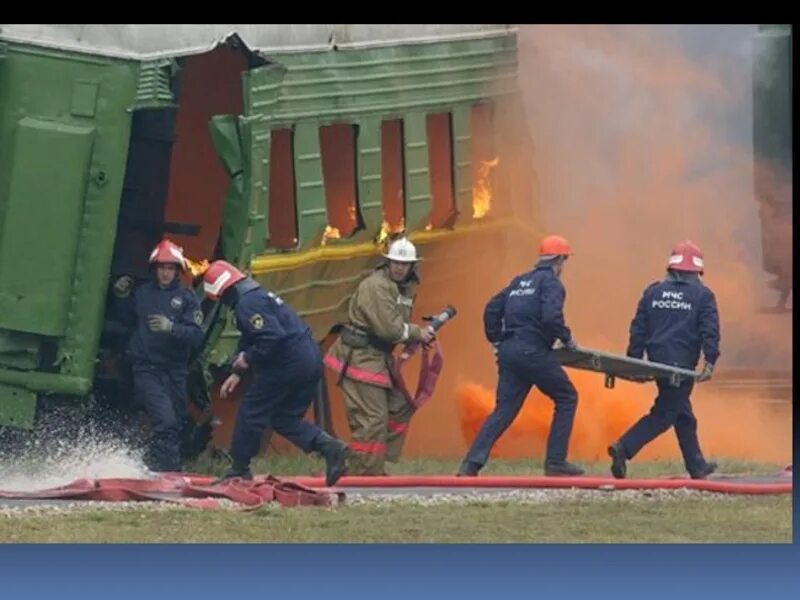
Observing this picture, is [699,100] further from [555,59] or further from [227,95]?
[227,95]

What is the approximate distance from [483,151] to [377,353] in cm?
128

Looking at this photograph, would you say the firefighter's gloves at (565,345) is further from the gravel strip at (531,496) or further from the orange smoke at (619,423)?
the gravel strip at (531,496)

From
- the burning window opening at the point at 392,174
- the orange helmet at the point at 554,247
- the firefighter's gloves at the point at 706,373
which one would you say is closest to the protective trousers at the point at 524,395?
the orange helmet at the point at 554,247

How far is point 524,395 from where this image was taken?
1429 centimetres

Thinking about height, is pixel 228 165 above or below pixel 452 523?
above

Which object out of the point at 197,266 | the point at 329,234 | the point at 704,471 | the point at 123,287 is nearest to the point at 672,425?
the point at 704,471

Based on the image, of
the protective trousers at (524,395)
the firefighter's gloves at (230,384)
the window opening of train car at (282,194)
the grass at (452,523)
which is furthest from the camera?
the protective trousers at (524,395)

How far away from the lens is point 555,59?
14.4m

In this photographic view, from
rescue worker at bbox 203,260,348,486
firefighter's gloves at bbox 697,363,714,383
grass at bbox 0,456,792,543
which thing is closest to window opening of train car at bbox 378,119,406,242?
rescue worker at bbox 203,260,348,486

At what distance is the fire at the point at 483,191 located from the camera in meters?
14.4

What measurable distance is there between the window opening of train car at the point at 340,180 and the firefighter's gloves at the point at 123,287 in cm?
111

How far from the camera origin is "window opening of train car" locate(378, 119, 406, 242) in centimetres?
1431

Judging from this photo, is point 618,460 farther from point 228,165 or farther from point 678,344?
point 228,165

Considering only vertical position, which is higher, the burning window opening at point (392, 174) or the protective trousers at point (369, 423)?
the burning window opening at point (392, 174)
